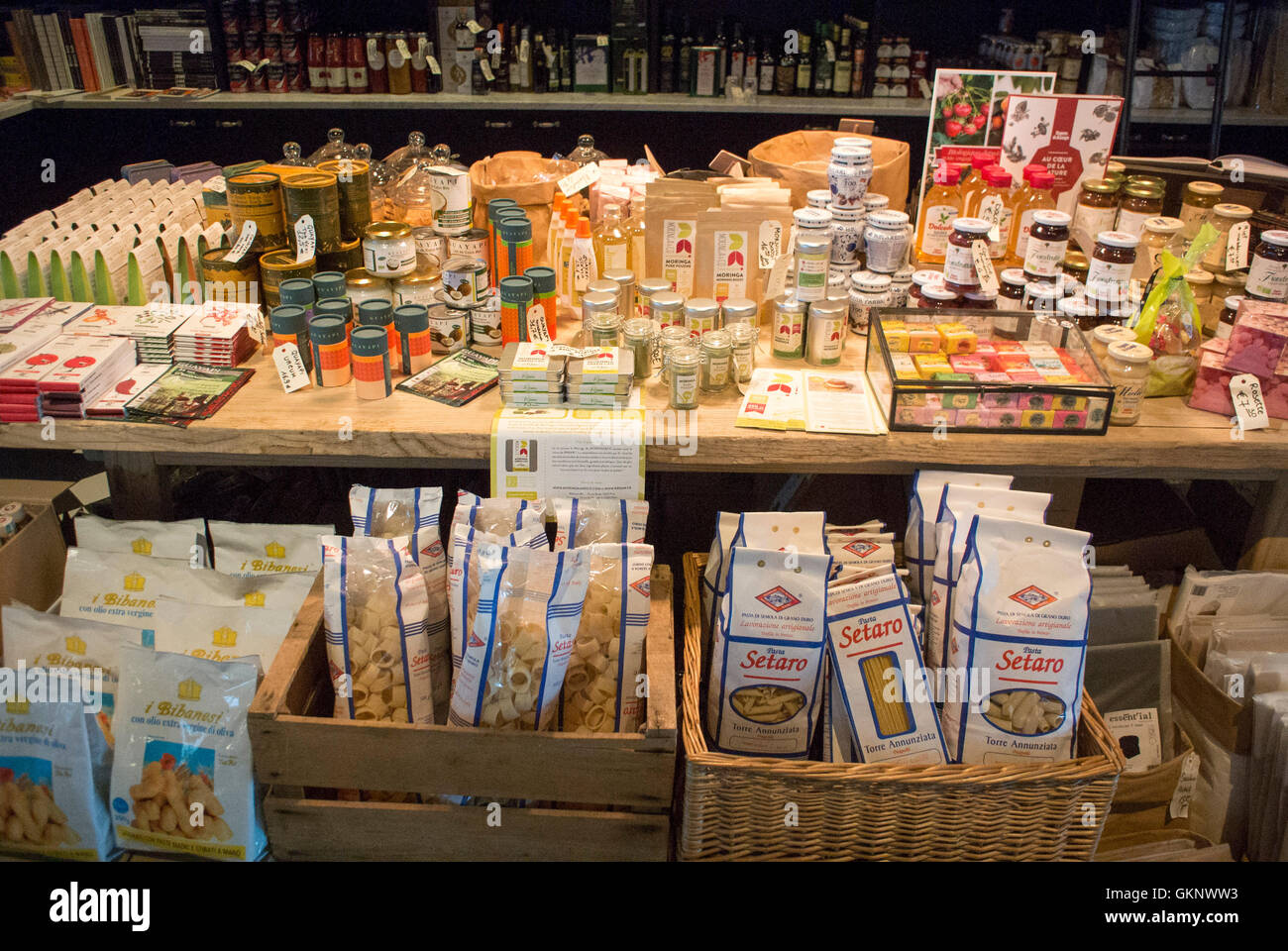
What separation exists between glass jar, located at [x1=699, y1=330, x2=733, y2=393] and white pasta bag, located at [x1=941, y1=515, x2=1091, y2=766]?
0.56m

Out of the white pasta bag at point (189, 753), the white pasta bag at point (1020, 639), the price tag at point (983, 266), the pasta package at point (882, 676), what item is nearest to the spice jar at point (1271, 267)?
the price tag at point (983, 266)

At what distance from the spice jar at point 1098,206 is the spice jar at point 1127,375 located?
659 millimetres

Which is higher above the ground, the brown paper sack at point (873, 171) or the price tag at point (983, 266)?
the brown paper sack at point (873, 171)

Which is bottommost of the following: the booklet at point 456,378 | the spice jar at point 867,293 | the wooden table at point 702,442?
the wooden table at point 702,442

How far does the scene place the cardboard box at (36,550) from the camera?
198cm

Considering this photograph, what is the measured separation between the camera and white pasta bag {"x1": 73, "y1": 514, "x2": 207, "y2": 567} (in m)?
2.04

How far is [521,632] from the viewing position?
1.64m

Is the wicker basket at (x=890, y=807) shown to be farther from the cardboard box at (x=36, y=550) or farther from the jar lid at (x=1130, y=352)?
the cardboard box at (x=36, y=550)

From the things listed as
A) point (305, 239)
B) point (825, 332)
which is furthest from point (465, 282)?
point (825, 332)

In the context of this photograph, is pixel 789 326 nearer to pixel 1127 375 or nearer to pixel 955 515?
pixel 955 515

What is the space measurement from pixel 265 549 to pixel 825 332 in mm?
1226

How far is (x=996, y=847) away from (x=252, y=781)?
1253 millimetres

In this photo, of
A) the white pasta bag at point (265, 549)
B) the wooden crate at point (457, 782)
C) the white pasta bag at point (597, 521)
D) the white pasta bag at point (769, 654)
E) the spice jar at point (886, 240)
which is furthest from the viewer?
the spice jar at point (886, 240)

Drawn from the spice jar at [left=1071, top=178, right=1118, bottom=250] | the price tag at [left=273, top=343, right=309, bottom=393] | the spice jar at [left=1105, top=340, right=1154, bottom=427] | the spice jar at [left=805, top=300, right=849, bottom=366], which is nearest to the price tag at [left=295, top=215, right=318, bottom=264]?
the price tag at [left=273, top=343, right=309, bottom=393]
